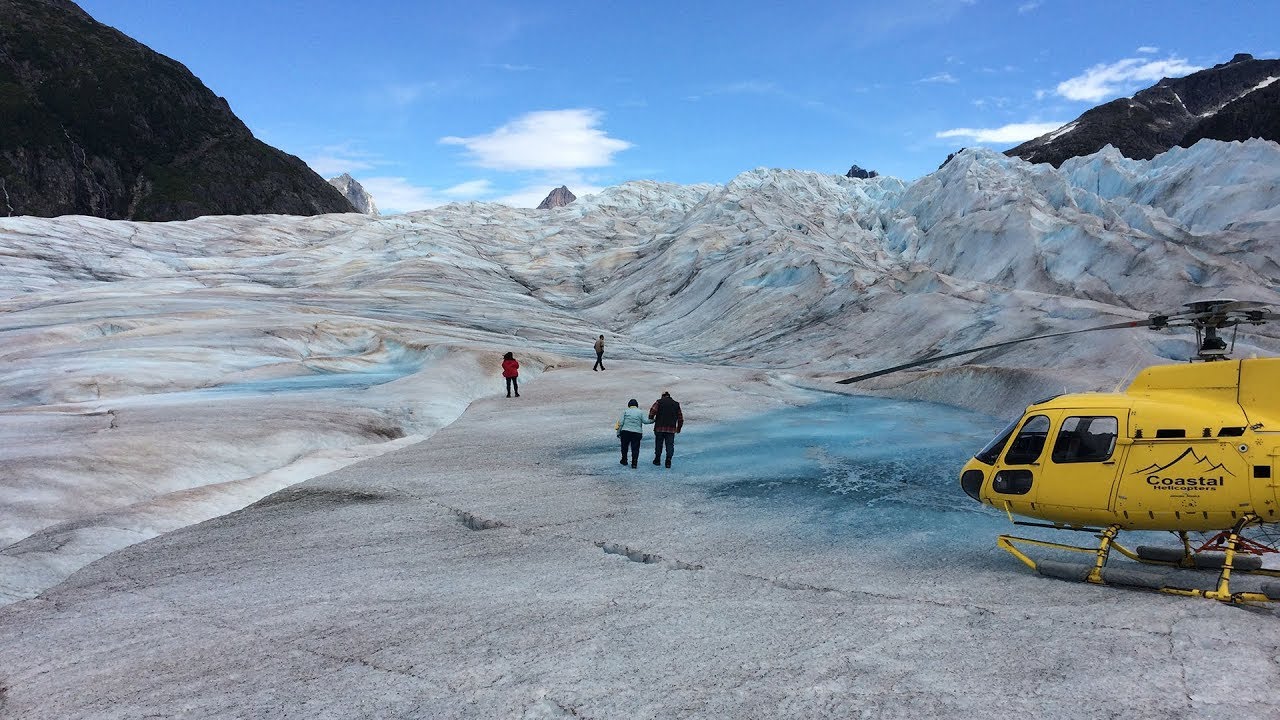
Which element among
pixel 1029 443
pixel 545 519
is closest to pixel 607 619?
pixel 545 519

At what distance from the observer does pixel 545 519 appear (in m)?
9.88

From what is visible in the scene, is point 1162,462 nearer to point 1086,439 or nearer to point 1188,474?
point 1188,474

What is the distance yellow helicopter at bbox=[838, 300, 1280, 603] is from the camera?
23.7ft

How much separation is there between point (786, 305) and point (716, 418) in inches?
771

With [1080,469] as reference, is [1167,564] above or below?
below

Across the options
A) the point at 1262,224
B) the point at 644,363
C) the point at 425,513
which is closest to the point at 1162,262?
the point at 1262,224

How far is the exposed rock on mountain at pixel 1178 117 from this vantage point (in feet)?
229

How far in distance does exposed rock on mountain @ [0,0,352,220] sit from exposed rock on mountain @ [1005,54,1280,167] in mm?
100494

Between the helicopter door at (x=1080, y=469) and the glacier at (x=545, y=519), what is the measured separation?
33.4 inches

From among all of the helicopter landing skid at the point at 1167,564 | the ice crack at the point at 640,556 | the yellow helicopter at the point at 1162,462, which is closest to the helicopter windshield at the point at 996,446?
the yellow helicopter at the point at 1162,462

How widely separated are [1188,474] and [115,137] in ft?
419

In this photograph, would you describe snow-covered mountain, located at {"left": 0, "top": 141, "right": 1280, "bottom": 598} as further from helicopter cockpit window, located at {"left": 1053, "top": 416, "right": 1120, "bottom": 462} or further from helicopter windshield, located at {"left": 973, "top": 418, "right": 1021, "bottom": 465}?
helicopter cockpit window, located at {"left": 1053, "top": 416, "right": 1120, "bottom": 462}

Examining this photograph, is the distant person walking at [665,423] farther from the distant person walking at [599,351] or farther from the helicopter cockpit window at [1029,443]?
the distant person walking at [599,351]

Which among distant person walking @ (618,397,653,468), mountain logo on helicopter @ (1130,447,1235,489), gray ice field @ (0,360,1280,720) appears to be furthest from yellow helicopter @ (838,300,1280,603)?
distant person walking @ (618,397,653,468)
